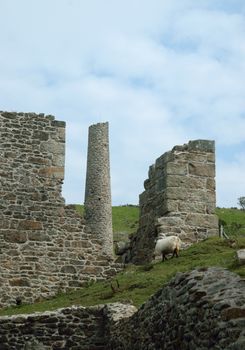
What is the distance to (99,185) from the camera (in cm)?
4141

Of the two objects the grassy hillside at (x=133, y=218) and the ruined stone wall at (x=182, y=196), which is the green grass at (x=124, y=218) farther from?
the ruined stone wall at (x=182, y=196)

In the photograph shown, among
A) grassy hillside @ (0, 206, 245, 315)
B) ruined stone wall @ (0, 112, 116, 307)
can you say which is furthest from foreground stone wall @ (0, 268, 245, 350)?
ruined stone wall @ (0, 112, 116, 307)

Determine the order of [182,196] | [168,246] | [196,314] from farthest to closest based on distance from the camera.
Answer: [182,196] < [168,246] < [196,314]

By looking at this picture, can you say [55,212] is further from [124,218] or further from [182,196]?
[124,218]

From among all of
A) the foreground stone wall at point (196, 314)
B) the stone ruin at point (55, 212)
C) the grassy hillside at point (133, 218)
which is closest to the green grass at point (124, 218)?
the grassy hillside at point (133, 218)

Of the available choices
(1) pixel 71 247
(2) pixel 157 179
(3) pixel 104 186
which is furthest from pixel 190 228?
(3) pixel 104 186

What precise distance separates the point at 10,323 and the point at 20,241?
570 cm

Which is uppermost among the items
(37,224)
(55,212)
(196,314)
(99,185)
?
(99,185)

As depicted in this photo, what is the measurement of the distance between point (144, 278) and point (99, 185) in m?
21.8

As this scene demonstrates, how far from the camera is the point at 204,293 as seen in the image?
10.5m

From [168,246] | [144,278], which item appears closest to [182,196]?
[168,246]

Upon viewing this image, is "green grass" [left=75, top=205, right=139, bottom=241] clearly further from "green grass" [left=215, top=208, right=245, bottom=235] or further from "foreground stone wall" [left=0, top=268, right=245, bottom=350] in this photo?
"foreground stone wall" [left=0, top=268, right=245, bottom=350]

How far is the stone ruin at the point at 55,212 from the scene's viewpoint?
22969 millimetres

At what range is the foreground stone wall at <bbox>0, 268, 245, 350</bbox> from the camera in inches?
383
